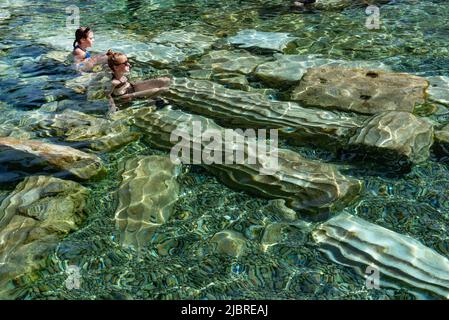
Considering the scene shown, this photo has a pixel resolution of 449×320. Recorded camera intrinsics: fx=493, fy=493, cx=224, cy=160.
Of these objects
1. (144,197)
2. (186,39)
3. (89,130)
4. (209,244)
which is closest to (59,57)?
(186,39)

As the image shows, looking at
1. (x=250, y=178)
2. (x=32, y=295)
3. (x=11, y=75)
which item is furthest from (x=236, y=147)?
(x=11, y=75)

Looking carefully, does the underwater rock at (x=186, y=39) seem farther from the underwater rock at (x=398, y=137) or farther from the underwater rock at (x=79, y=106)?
the underwater rock at (x=398, y=137)

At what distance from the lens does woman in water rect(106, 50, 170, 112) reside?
7258 mm

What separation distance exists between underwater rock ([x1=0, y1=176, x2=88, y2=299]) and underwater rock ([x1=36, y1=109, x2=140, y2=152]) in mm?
1101

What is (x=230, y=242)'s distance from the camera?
4.36 metres

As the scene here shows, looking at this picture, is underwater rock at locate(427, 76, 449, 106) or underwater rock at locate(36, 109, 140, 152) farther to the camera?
underwater rock at locate(427, 76, 449, 106)

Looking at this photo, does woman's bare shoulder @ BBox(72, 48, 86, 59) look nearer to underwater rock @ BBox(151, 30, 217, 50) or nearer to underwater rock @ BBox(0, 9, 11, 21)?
underwater rock @ BBox(151, 30, 217, 50)

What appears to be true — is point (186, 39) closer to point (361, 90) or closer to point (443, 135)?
point (361, 90)

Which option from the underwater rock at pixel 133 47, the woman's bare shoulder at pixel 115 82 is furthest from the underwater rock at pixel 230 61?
the woman's bare shoulder at pixel 115 82

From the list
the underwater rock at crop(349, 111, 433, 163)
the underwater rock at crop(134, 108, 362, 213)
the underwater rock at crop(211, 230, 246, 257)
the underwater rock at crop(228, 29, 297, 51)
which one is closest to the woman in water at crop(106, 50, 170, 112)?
the underwater rock at crop(134, 108, 362, 213)

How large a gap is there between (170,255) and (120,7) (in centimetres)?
1091

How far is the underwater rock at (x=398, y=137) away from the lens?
203 inches

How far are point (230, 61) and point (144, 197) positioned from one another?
436 cm

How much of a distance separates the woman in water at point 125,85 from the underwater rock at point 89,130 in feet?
2.08
